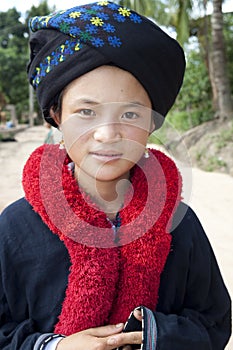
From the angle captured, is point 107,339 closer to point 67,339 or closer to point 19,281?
point 67,339

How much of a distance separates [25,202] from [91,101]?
0.36 m

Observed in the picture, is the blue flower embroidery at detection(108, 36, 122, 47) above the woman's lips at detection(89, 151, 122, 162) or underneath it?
above

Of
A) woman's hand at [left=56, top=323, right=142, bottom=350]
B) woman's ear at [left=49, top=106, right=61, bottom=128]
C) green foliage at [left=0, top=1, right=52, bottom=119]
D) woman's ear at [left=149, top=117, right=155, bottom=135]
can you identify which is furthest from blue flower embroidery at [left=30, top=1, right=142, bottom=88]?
green foliage at [left=0, top=1, right=52, bottom=119]

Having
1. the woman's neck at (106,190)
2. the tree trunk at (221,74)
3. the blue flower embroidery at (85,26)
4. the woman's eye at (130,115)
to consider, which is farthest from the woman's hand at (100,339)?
the tree trunk at (221,74)

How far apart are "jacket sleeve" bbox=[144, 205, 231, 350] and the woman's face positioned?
0.30 metres

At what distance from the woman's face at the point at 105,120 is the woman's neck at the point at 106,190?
9cm

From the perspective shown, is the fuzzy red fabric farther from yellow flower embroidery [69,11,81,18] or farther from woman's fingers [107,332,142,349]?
yellow flower embroidery [69,11,81,18]

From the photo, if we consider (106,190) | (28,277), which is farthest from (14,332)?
(106,190)

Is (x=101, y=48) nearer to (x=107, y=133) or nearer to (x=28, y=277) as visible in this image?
(x=107, y=133)

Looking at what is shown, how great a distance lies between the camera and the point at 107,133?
1165mm

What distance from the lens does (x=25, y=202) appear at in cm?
134

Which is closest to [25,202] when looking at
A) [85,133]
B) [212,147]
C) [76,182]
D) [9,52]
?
[76,182]

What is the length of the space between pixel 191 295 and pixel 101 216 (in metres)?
Result: 0.36

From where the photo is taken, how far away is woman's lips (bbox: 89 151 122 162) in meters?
1.20
